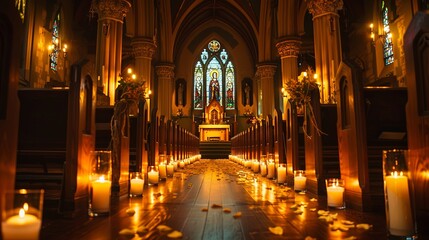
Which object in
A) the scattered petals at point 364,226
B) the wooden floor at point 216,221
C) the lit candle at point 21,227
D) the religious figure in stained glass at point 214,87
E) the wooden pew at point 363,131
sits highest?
the religious figure in stained glass at point 214,87

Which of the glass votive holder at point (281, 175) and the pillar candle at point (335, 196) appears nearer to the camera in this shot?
the pillar candle at point (335, 196)

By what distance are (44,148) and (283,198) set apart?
264cm

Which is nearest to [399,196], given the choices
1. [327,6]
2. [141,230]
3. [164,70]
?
[141,230]

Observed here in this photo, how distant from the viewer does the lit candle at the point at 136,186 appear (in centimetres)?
366

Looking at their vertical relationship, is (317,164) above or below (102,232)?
above

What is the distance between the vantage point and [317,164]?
13.4 feet

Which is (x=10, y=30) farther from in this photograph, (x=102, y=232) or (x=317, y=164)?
(x=317, y=164)

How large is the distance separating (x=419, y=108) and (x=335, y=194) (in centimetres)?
106

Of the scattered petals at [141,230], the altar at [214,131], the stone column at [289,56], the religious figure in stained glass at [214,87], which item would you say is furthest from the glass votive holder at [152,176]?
the religious figure in stained glass at [214,87]

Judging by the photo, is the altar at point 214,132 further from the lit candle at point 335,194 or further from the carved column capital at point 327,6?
the lit candle at point 335,194

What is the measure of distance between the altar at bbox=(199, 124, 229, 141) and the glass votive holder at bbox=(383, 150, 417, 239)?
21.7m

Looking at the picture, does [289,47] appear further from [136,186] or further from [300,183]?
[136,186]

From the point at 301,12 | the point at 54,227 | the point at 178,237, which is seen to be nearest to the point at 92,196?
the point at 54,227

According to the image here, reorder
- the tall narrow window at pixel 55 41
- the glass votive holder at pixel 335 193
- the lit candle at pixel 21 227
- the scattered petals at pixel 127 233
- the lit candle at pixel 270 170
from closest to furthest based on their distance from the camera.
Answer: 1. the lit candle at pixel 21 227
2. the scattered petals at pixel 127 233
3. the glass votive holder at pixel 335 193
4. the lit candle at pixel 270 170
5. the tall narrow window at pixel 55 41
